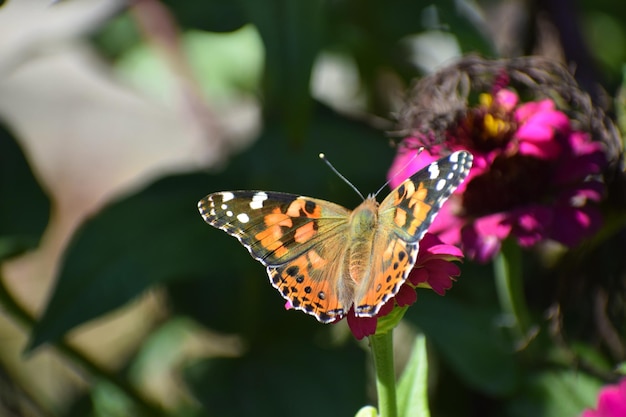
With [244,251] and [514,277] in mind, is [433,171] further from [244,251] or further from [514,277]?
[244,251]

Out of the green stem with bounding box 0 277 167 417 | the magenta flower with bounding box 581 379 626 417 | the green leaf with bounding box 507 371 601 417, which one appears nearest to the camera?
the magenta flower with bounding box 581 379 626 417

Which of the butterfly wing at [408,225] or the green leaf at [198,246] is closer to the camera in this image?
the butterfly wing at [408,225]

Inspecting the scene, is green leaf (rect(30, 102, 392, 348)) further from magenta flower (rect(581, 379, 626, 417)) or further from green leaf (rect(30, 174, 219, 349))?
magenta flower (rect(581, 379, 626, 417))

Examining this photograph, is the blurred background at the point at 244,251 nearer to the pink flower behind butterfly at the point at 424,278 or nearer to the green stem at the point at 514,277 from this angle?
the green stem at the point at 514,277

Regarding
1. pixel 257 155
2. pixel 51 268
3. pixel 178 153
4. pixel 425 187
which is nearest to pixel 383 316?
pixel 425 187

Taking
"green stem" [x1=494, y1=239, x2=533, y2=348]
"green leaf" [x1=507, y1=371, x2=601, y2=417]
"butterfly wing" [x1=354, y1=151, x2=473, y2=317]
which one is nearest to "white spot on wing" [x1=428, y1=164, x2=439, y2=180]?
"butterfly wing" [x1=354, y1=151, x2=473, y2=317]

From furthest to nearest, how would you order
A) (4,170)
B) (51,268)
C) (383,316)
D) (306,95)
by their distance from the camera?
1. (51,268)
2. (4,170)
3. (306,95)
4. (383,316)

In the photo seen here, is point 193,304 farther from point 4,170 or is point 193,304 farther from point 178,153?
point 178,153

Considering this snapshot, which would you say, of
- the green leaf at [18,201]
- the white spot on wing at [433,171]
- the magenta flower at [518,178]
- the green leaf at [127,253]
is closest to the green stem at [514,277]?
the magenta flower at [518,178]
